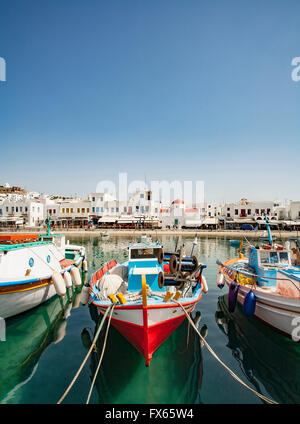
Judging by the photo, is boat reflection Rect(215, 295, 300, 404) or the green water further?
boat reflection Rect(215, 295, 300, 404)

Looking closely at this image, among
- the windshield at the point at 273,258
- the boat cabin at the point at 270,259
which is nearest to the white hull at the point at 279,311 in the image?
the boat cabin at the point at 270,259

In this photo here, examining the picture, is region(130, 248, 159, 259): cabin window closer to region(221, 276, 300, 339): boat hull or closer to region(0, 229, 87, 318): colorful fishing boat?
region(0, 229, 87, 318): colorful fishing boat

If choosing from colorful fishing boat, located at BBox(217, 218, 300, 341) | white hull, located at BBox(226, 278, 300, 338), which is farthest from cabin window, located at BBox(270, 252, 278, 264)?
white hull, located at BBox(226, 278, 300, 338)

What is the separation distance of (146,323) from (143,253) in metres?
5.55

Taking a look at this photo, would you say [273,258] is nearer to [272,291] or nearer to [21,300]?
[272,291]

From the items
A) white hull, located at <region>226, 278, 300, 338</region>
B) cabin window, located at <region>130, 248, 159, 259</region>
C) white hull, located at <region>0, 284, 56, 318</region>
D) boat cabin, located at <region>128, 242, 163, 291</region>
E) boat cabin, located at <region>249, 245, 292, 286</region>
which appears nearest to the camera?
white hull, located at <region>226, 278, 300, 338</region>

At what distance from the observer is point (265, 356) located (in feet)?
28.9

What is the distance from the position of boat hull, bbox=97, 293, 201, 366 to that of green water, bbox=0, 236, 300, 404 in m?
0.93

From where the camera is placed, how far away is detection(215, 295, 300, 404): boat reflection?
7172 mm

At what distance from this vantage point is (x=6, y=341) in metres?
9.73

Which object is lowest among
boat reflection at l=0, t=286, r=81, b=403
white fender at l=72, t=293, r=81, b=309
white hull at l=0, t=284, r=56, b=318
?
white fender at l=72, t=293, r=81, b=309
